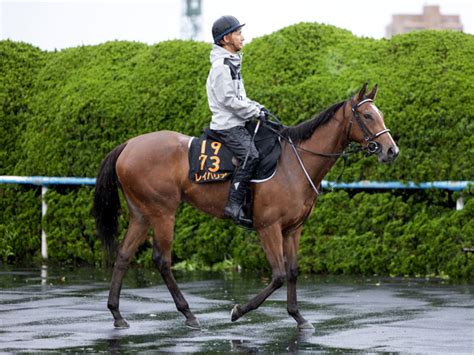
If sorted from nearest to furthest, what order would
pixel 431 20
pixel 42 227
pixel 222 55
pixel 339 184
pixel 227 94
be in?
pixel 227 94, pixel 222 55, pixel 339 184, pixel 42 227, pixel 431 20

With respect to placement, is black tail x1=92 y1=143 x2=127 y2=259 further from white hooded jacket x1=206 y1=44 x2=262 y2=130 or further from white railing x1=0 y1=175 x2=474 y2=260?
white railing x1=0 y1=175 x2=474 y2=260

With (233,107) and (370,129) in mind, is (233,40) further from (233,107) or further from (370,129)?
(370,129)

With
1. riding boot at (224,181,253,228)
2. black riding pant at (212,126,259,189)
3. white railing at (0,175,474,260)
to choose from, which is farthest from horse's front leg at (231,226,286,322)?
white railing at (0,175,474,260)

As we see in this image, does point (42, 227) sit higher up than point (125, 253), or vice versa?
point (42, 227)

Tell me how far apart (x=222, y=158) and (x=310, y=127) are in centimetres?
92

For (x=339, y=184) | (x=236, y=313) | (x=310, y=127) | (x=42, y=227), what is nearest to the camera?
(x=236, y=313)

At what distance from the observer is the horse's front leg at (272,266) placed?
9844 millimetres

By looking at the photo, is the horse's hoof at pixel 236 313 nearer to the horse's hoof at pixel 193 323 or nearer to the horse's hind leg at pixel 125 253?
the horse's hoof at pixel 193 323

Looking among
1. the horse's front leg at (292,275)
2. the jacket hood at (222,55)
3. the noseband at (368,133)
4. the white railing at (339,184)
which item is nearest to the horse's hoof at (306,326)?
the horse's front leg at (292,275)

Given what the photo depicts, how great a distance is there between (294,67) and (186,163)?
16.5ft

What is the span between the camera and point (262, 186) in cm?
1014

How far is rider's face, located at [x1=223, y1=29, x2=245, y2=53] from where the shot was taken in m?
10.2

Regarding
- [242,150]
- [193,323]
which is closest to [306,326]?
[193,323]

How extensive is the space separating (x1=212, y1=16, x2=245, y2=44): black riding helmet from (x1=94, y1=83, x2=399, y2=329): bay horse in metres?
1.12
